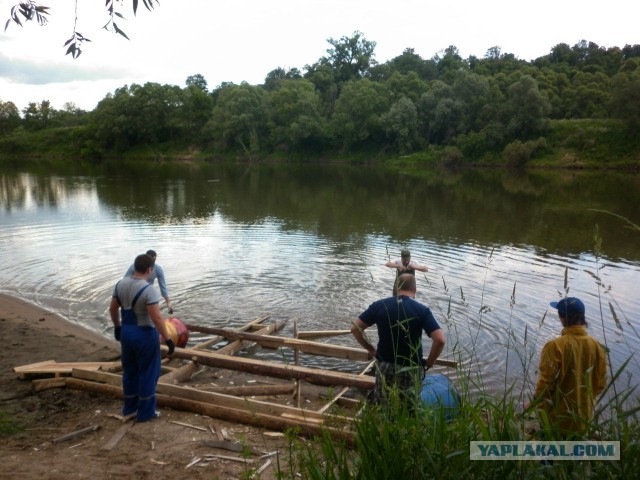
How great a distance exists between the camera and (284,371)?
25.5ft

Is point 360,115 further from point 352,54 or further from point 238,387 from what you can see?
point 238,387

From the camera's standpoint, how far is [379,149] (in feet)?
252

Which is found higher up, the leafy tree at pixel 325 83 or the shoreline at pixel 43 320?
the leafy tree at pixel 325 83

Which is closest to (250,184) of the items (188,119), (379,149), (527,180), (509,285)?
(527,180)

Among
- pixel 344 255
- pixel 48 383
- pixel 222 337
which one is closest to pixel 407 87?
pixel 344 255

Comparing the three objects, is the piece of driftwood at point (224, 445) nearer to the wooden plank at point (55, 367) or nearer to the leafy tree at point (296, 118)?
the wooden plank at point (55, 367)

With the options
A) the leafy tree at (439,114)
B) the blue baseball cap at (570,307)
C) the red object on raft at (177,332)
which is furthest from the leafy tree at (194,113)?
the blue baseball cap at (570,307)

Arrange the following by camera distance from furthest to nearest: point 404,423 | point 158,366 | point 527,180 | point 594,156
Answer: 1. point 594,156
2. point 527,180
3. point 158,366
4. point 404,423

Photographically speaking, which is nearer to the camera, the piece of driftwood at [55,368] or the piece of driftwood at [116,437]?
the piece of driftwood at [116,437]

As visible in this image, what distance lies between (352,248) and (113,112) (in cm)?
8087

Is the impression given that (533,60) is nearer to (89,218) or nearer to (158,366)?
(89,218)

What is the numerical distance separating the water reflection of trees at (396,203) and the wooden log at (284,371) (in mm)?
13786

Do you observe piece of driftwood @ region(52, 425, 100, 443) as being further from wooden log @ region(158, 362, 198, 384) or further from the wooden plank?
the wooden plank

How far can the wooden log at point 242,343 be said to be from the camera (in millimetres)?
9534
